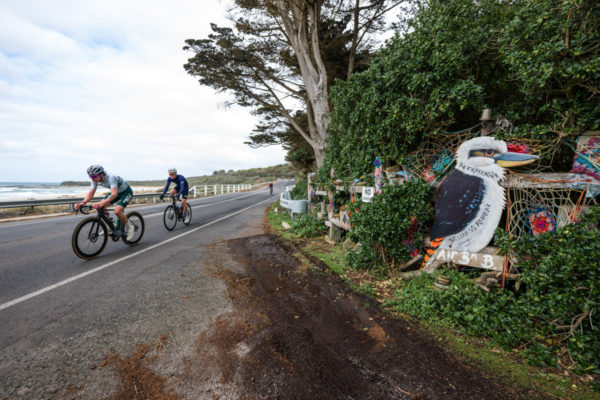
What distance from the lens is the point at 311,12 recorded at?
9.10 metres

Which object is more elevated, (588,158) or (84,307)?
(588,158)

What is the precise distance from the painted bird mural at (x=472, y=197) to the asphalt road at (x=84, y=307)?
3657 millimetres

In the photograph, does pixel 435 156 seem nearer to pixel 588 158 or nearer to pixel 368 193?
pixel 368 193

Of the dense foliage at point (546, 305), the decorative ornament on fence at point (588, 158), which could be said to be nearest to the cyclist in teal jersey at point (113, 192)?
the dense foliage at point (546, 305)

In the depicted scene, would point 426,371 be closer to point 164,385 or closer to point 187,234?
point 164,385

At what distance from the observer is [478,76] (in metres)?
4.57

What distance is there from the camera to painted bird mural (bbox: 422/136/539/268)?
355 centimetres

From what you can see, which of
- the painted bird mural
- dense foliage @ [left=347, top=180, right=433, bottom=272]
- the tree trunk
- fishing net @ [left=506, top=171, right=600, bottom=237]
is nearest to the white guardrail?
the tree trunk

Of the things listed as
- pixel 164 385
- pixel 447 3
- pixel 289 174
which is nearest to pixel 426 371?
pixel 164 385

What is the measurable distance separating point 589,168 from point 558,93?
112cm

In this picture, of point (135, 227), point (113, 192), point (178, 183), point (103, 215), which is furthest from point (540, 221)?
point (178, 183)

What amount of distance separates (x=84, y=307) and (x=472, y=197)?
5.82 meters

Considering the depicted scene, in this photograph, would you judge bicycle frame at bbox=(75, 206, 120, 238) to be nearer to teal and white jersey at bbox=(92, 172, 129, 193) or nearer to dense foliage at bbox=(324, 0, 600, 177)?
teal and white jersey at bbox=(92, 172, 129, 193)

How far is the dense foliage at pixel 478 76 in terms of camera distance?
2.90 metres
